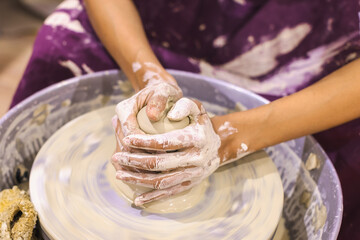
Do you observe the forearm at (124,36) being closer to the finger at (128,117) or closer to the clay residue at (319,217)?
the finger at (128,117)

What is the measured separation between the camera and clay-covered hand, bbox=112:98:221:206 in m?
0.93

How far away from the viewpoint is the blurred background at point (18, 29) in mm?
2796

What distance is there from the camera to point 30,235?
104 cm

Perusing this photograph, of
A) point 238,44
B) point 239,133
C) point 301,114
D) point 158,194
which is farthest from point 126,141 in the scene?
point 238,44

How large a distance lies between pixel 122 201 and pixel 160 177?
191 millimetres

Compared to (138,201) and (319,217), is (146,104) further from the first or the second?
(319,217)

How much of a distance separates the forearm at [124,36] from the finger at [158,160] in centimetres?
41

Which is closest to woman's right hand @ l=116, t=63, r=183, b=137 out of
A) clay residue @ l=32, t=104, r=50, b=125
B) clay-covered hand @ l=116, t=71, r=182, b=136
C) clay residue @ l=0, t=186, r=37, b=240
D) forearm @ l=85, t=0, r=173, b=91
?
clay-covered hand @ l=116, t=71, r=182, b=136

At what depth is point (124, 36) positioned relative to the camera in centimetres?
139

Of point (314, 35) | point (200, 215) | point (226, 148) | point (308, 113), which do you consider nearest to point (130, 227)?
point (200, 215)

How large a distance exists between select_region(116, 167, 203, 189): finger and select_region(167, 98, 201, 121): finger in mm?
145

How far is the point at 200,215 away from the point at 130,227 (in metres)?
0.21

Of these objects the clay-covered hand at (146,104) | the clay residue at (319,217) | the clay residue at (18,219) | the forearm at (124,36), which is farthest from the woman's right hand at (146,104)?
the clay residue at (319,217)

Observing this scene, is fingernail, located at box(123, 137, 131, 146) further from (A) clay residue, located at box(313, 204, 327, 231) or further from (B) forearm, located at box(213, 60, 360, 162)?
(A) clay residue, located at box(313, 204, 327, 231)
